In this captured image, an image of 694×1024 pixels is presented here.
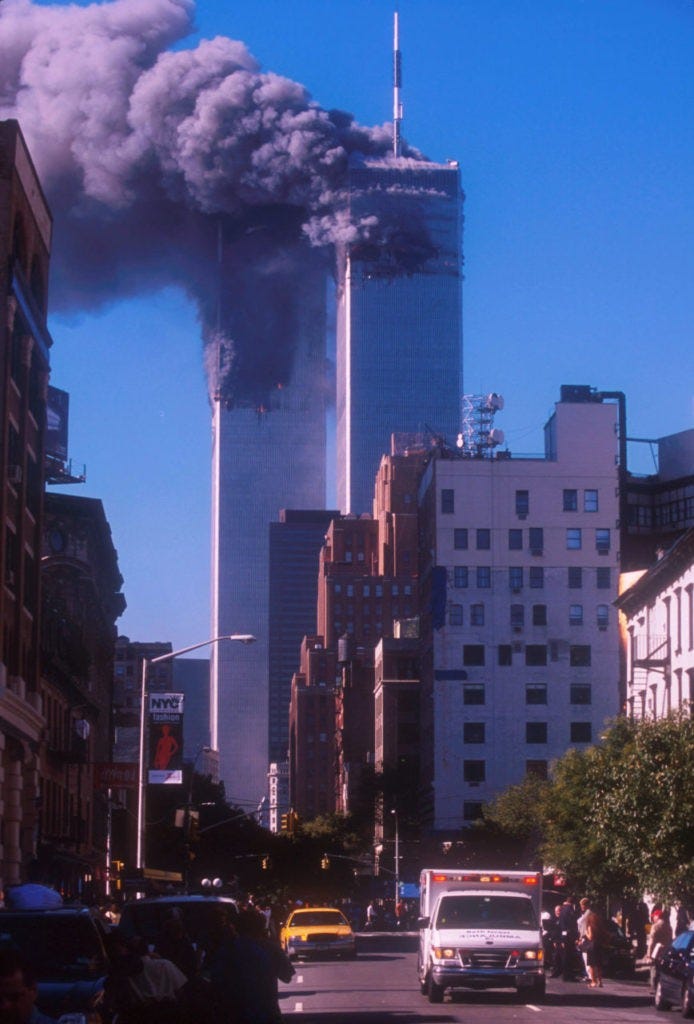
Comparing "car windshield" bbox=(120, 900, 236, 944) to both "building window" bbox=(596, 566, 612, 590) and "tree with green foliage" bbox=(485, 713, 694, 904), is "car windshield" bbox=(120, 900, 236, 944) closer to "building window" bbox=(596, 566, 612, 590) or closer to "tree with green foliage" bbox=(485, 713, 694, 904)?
"tree with green foliage" bbox=(485, 713, 694, 904)

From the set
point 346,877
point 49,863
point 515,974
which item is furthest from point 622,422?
point 515,974

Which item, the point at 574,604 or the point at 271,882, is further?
the point at 574,604

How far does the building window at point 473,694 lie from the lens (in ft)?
443

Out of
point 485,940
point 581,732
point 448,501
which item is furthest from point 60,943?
point 448,501

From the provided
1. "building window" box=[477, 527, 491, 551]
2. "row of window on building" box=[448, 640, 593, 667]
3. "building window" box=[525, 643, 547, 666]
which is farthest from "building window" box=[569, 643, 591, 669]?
"building window" box=[477, 527, 491, 551]

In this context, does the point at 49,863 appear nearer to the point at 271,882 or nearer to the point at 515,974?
the point at 515,974

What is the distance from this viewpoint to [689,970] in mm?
30875

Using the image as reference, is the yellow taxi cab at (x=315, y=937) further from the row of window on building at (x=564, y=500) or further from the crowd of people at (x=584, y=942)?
the row of window on building at (x=564, y=500)

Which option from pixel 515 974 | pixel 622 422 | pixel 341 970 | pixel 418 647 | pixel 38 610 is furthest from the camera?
pixel 418 647

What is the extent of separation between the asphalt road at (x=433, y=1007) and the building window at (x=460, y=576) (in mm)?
89950

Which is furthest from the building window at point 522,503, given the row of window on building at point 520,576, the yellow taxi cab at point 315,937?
the yellow taxi cab at point 315,937

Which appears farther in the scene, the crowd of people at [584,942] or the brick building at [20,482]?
the brick building at [20,482]

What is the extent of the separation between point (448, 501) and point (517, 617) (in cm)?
1078

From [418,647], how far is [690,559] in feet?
324
